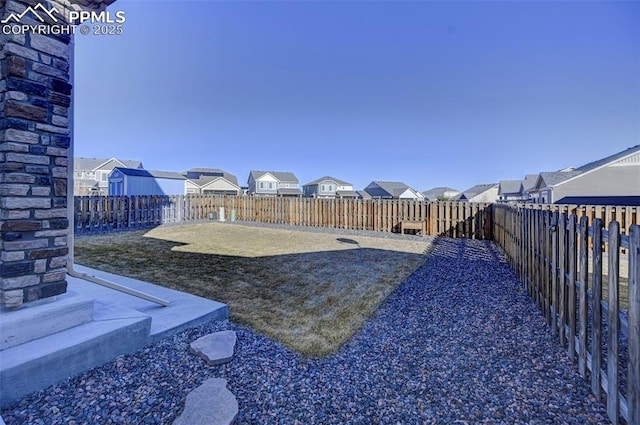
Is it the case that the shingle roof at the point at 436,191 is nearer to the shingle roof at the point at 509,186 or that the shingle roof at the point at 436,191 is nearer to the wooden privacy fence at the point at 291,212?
the shingle roof at the point at 509,186

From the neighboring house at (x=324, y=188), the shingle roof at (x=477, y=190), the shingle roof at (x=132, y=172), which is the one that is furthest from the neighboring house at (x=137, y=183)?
the shingle roof at (x=477, y=190)

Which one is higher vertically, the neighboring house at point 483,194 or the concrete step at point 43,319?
the neighboring house at point 483,194

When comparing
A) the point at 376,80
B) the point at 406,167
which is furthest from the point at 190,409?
the point at 406,167

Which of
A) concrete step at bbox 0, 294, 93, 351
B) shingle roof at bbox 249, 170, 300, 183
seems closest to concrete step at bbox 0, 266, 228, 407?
concrete step at bbox 0, 294, 93, 351

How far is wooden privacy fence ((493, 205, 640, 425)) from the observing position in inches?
65.8

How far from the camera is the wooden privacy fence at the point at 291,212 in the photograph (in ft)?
37.4

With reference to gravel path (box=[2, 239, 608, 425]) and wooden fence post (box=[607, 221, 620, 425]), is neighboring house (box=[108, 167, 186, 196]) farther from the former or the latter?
wooden fence post (box=[607, 221, 620, 425])

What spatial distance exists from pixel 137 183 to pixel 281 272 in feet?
72.9

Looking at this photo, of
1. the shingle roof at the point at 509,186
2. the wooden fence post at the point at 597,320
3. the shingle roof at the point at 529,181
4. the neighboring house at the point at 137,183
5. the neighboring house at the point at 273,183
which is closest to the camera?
the wooden fence post at the point at 597,320

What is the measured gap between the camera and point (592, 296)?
2.20 metres

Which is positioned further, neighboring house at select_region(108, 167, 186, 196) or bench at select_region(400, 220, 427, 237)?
neighboring house at select_region(108, 167, 186, 196)

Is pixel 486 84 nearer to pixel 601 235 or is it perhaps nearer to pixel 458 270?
pixel 458 270

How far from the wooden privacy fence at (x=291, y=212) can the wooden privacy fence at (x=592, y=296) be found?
6796 mm

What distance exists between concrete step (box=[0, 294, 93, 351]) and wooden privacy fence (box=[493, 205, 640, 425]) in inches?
158
